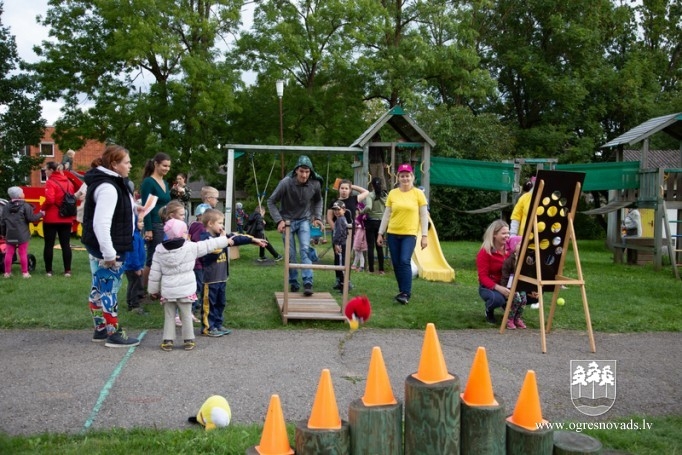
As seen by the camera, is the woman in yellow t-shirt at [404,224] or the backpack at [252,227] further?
the backpack at [252,227]

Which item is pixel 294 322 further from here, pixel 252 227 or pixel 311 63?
pixel 311 63

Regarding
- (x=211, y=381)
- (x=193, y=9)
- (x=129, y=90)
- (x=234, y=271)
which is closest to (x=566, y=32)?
(x=193, y=9)

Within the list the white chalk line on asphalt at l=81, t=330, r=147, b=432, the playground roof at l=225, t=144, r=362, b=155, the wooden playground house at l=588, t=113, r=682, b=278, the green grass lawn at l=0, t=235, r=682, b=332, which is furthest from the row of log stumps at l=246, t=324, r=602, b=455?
the wooden playground house at l=588, t=113, r=682, b=278

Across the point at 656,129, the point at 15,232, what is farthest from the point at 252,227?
the point at 656,129

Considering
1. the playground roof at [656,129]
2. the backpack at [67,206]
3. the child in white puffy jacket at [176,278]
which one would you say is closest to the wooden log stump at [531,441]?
the child in white puffy jacket at [176,278]

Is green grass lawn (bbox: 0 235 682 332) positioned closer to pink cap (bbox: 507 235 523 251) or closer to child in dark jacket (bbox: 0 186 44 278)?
child in dark jacket (bbox: 0 186 44 278)

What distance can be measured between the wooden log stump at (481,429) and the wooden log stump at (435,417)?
0.16 ft

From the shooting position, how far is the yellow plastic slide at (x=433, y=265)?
1177 centimetres

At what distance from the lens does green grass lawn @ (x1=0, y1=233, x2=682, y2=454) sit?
3697mm

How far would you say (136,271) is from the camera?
7680mm

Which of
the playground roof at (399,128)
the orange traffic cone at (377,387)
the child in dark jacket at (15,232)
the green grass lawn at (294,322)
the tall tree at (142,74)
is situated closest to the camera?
the orange traffic cone at (377,387)

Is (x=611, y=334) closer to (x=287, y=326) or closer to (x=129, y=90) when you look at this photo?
(x=287, y=326)

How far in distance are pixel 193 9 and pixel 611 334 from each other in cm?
2840

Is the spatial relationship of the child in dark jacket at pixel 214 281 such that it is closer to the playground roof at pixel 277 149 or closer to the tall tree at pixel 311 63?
→ the playground roof at pixel 277 149
